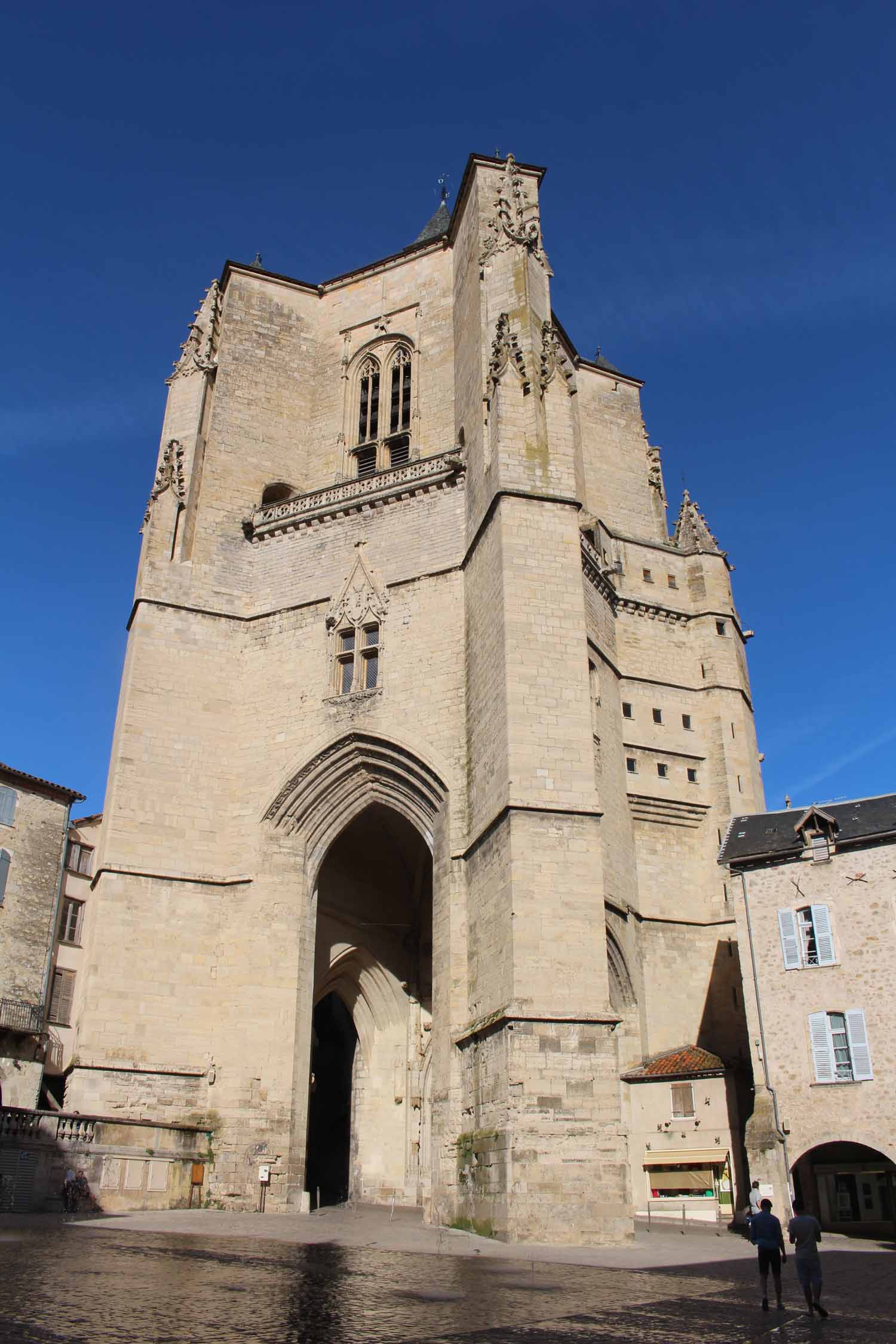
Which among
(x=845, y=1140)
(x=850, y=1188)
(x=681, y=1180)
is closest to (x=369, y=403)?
(x=681, y=1180)

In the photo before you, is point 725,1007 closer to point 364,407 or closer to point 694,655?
point 694,655

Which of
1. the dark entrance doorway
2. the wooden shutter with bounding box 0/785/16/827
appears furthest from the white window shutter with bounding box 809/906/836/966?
the wooden shutter with bounding box 0/785/16/827

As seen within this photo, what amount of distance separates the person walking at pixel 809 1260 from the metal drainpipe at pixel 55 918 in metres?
16.5

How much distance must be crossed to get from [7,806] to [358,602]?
832cm

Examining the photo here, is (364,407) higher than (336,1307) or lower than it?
higher

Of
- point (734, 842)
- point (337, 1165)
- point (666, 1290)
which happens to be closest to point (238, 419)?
point (734, 842)

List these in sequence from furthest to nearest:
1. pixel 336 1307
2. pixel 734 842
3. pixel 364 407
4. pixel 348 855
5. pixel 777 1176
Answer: pixel 364 407 → pixel 348 855 → pixel 734 842 → pixel 777 1176 → pixel 336 1307

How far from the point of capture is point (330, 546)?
18.2 meters

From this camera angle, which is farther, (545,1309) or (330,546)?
(330,546)

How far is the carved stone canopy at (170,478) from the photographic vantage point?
18203 mm

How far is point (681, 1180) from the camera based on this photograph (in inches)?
596

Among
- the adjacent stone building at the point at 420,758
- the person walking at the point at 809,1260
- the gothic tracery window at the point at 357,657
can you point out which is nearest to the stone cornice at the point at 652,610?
the adjacent stone building at the point at 420,758

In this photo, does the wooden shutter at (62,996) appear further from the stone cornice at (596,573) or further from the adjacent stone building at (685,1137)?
the stone cornice at (596,573)

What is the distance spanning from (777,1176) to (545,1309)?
29.2 ft
